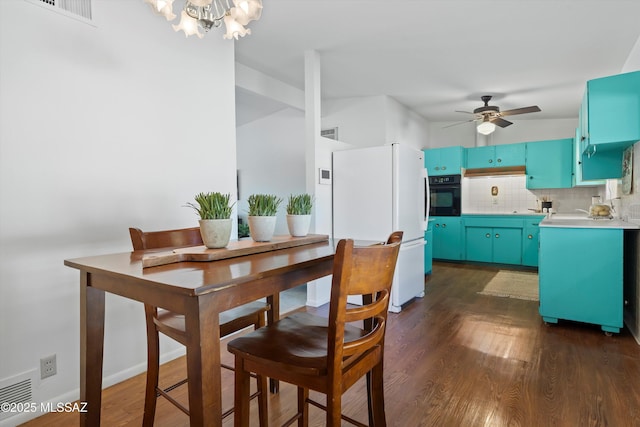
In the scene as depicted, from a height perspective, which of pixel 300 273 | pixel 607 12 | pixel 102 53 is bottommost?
pixel 300 273

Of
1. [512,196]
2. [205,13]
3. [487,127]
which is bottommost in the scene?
[512,196]

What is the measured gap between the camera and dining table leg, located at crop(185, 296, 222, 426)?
87 cm

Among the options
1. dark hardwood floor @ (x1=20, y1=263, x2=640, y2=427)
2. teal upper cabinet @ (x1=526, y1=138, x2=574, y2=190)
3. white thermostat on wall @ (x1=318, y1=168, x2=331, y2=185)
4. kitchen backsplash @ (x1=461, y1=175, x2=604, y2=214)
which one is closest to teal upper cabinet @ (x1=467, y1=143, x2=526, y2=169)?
teal upper cabinet @ (x1=526, y1=138, x2=574, y2=190)

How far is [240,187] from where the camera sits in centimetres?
575

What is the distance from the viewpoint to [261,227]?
4.98 ft

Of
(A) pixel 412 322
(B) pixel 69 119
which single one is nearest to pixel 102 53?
(B) pixel 69 119

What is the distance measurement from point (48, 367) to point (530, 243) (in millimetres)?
5754

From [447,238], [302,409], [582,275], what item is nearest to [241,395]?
[302,409]

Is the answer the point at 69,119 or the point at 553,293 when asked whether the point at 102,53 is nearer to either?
the point at 69,119

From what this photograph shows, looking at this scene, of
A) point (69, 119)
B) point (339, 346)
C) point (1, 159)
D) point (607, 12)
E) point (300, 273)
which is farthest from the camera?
point (607, 12)

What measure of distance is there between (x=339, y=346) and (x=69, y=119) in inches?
74.3

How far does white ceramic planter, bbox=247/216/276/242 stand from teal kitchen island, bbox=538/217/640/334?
253cm

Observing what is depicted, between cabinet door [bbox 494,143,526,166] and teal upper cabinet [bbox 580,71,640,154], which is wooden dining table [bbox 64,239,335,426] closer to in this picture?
teal upper cabinet [bbox 580,71,640,154]

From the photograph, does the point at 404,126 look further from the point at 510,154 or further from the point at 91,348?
the point at 91,348
